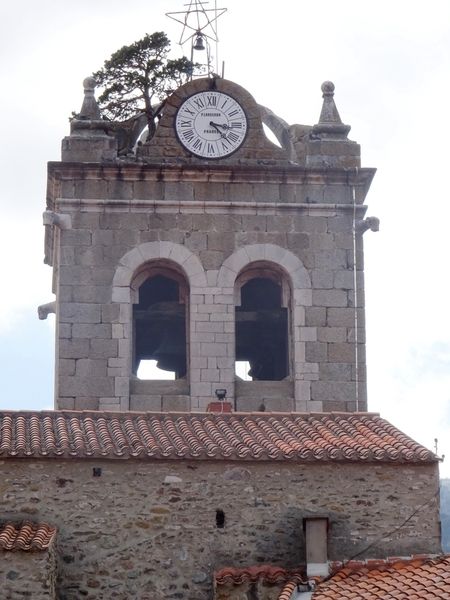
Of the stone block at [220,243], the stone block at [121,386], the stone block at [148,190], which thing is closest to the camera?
the stone block at [121,386]

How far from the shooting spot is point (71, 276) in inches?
1150

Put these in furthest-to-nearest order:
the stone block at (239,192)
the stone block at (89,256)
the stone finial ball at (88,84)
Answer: the stone finial ball at (88,84) < the stone block at (239,192) < the stone block at (89,256)

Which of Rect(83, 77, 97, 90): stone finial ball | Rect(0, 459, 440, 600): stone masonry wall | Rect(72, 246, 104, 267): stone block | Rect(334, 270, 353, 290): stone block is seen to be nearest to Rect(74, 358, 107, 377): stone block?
Rect(72, 246, 104, 267): stone block

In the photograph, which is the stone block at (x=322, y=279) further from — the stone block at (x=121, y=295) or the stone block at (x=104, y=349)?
the stone block at (x=104, y=349)

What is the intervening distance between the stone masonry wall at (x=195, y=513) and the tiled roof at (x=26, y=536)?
23 centimetres

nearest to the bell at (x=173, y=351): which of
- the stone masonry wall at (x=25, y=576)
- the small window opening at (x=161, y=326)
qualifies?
the small window opening at (x=161, y=326)

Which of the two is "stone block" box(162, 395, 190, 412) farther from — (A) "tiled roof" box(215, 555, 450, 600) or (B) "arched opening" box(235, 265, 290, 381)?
(A) "tiled roof" box(215, 555, 450, 600)

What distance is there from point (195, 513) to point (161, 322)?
606 centimetres

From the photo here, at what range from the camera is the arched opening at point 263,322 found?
1161 inches

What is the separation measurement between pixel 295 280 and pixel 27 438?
6.28 meters

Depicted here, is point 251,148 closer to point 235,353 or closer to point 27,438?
point 235,353

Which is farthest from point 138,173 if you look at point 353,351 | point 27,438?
point 27,438

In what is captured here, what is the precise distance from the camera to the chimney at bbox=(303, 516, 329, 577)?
23312 mm

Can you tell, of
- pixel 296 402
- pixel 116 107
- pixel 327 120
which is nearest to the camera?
pixel 296 402
